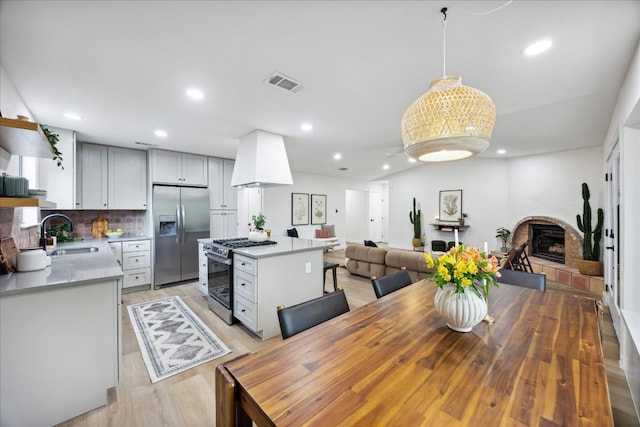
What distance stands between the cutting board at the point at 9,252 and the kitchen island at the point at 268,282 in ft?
5.47

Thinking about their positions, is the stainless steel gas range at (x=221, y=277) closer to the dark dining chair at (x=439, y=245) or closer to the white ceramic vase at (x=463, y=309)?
the white ceramic vase at (x=463, y=309)

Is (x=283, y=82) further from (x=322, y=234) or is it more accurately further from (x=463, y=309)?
(x=322, y=234)

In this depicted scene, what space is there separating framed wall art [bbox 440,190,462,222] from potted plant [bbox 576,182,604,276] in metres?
2.75

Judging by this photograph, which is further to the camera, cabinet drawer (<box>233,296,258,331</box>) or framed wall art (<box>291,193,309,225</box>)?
framed wall art (<box>291,193,309,225</box>)

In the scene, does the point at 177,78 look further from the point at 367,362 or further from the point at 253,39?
the point at 367,362

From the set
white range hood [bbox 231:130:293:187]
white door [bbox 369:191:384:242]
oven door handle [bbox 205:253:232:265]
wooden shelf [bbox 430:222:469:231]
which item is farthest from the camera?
white door [bbox 369:191:384:242]

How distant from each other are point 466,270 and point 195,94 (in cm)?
276

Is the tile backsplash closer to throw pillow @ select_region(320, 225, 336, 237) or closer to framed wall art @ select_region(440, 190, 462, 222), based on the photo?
throw pillow @ select_region(320, 225, 336, 237)

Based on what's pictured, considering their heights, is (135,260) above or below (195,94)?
below

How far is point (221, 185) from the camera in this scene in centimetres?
525

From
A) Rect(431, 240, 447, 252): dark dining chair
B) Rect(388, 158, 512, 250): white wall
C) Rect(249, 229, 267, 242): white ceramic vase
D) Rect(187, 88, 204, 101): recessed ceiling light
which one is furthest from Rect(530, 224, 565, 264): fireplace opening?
Rect(187, 88, 204, 101): recessed ceiling light

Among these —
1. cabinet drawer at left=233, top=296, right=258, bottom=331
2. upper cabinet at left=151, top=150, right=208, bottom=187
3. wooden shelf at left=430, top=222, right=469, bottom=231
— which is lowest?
cabinet drawer at left=233, top=296, right=258, bottom=331

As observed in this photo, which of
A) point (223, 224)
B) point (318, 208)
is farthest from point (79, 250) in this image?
point (318, 208)

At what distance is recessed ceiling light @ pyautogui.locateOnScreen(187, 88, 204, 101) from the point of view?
2.50 meters
